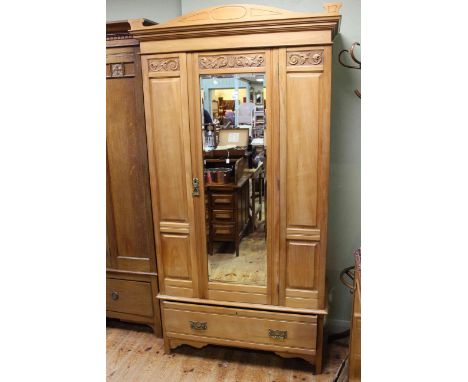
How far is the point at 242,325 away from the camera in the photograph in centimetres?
204

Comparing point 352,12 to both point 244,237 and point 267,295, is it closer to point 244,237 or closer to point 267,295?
point 244,237

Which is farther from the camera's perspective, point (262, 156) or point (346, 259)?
point (346, 259)

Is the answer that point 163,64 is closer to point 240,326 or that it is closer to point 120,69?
point 120,69

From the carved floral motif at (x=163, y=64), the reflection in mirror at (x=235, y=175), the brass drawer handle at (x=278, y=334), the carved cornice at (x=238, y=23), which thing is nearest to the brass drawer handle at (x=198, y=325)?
the reflection in mirror at (x=235, y=175)

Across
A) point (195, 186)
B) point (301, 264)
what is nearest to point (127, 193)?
point (195, 186)

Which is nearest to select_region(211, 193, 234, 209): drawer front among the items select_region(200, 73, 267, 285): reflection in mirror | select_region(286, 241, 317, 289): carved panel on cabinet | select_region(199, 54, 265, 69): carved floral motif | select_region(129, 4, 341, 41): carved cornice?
Answer: select_region(200, 73, 267, 285): reflection in mirror

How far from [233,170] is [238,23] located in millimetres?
751

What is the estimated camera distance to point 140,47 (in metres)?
1.92

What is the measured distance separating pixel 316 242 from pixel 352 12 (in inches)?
53.0

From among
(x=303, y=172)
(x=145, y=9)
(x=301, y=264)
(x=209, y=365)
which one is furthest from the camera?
(x=145, y=9)

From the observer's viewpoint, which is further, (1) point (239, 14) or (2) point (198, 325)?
(2) point (198, 325)

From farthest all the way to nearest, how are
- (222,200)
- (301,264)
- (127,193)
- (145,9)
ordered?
(145,9)
(127,193)
(222,200)
(301,264)

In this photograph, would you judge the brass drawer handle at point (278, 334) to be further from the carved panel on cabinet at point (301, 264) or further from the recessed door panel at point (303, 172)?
the carved panel on cabinet at point (301, 264)
